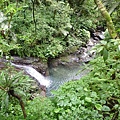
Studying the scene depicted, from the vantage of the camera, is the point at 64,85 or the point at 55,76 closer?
the point at 64,85

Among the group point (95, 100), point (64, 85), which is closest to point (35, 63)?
point (64, 85)

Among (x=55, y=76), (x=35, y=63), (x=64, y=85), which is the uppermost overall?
(x=64, y=85)

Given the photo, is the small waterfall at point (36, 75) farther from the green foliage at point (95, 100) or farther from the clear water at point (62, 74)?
the green foliage at point (95, 100)

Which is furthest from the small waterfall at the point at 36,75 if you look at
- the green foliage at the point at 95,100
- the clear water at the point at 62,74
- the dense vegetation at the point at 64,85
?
the green foliage at the point at 95,100

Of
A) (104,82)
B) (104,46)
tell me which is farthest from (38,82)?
(104,46)

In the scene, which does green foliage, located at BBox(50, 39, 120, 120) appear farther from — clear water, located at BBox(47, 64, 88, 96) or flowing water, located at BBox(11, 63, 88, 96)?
clear water, located at BBox(47, 64, 88, 96)

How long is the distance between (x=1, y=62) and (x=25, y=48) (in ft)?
4.28

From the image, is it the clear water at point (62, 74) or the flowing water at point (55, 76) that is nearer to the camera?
the flowing water at point (55, 76)

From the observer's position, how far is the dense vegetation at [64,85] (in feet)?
7.90

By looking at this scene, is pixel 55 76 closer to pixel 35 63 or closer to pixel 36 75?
pixel 36 75

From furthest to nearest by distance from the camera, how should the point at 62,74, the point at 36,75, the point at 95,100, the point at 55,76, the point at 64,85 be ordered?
the point at 62,74, the point at 55,76, the point at 36,75, the point at 64,85, the point at 95,100

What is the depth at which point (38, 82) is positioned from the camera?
22.0 ft

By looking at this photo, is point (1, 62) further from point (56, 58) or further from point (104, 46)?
point (104, 46)

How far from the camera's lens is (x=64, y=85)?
348 cm
